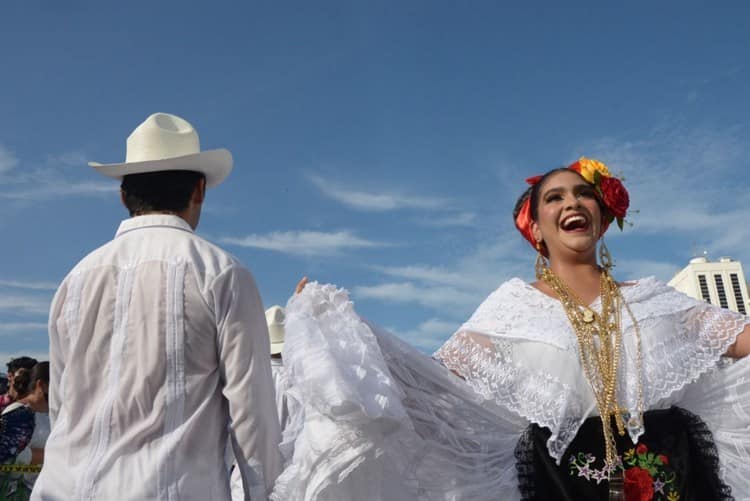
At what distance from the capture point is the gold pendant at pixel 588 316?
111 inches

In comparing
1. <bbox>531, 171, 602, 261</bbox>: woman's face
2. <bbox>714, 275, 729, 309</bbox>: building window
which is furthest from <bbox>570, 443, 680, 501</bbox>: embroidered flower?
<bbox>714, 275, 729, 309</bbox>: building window

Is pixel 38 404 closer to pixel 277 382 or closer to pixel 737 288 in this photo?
pixel 277 382

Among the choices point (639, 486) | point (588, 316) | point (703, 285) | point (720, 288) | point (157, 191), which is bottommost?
point (639, 486)

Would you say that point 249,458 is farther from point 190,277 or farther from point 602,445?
point 602,445

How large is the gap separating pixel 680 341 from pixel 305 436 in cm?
148

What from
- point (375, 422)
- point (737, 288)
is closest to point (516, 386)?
point (375, 422)

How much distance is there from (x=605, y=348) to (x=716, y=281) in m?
105

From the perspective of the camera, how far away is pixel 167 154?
2.60m

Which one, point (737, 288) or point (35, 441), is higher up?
point (737, 288)

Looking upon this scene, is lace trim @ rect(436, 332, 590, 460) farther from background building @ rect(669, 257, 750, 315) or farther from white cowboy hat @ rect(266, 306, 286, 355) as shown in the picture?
background building @ rect(669, 257, 750, 315)

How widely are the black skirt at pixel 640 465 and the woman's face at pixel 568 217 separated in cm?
76

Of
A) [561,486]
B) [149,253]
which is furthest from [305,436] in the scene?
[561,486]

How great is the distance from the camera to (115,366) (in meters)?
2.06

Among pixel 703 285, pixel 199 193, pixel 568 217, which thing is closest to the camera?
pixel 199 193
